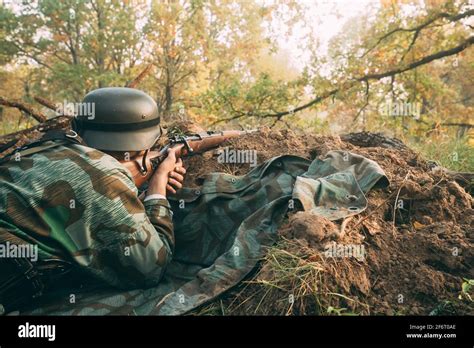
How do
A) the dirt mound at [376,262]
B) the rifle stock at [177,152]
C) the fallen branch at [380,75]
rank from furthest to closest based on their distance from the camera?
the fallen branch at [380,75] < the rifle stock at [177,152] < the dirt mound at [376,262]

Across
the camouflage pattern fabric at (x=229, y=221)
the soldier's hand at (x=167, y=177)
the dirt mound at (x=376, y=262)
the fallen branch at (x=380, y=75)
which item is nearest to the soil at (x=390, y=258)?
the dirt mound at (x=376, y=262)

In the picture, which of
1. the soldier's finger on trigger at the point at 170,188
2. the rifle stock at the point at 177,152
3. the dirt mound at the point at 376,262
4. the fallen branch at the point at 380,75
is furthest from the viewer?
the fallen branch at the point at 380,75

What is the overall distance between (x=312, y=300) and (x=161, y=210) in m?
1.20

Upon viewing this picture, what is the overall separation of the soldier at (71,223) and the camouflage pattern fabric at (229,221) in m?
0.19

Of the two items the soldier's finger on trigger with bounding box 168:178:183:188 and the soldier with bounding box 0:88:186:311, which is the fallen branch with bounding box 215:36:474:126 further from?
the soldier with bounding box 0:88:186:311

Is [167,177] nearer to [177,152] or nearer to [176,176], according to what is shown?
[176,176]

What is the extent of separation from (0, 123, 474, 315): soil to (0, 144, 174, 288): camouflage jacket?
0.58m

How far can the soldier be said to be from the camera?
8.15ft

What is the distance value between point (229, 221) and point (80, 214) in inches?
45.1

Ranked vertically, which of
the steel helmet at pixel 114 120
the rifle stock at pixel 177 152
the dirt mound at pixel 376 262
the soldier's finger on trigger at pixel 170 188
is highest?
the steel helmet at pixel 114 120

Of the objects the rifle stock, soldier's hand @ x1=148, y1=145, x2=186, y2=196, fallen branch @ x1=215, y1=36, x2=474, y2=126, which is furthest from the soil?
fallen branch @ x1=215, y1=36, x2=474, y2=126

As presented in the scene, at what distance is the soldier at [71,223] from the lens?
2.48m

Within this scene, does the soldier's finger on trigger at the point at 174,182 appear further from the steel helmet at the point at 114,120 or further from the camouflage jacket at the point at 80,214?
the camouflage jacket at the point at 80,214
